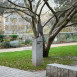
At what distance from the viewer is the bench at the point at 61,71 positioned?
624 cm

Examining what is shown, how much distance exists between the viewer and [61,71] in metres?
6.64

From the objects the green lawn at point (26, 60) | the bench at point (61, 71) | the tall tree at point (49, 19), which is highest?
the tall tree at point (49, 19)

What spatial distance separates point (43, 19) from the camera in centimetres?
3525

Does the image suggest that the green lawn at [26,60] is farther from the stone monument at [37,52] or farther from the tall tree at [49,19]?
the tall tree at [49,19]

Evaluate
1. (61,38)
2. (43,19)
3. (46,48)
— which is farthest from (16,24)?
(46,48)

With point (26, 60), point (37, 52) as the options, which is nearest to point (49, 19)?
point (26, 60)

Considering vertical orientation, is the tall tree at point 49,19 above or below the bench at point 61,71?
above

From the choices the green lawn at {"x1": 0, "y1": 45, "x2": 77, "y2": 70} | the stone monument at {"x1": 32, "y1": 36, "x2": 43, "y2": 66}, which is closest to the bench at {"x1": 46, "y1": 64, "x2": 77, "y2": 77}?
the green lawn at {"x1": 0, "y1": 45, "x2": 77, "y2": 70}

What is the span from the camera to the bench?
20.5 ft

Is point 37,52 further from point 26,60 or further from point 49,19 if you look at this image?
point 49,19

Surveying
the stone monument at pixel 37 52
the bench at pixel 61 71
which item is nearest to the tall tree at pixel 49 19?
the stone monument at pixel 37 52

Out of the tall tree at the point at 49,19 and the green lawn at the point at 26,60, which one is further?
the tall tree at the point at 49,19

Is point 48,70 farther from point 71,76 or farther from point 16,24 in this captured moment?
point 16,24

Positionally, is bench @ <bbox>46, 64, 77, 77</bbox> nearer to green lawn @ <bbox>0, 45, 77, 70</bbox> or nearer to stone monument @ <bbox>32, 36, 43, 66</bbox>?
green lawn @ <bbox>0, 45, 77, 70</bbox>
